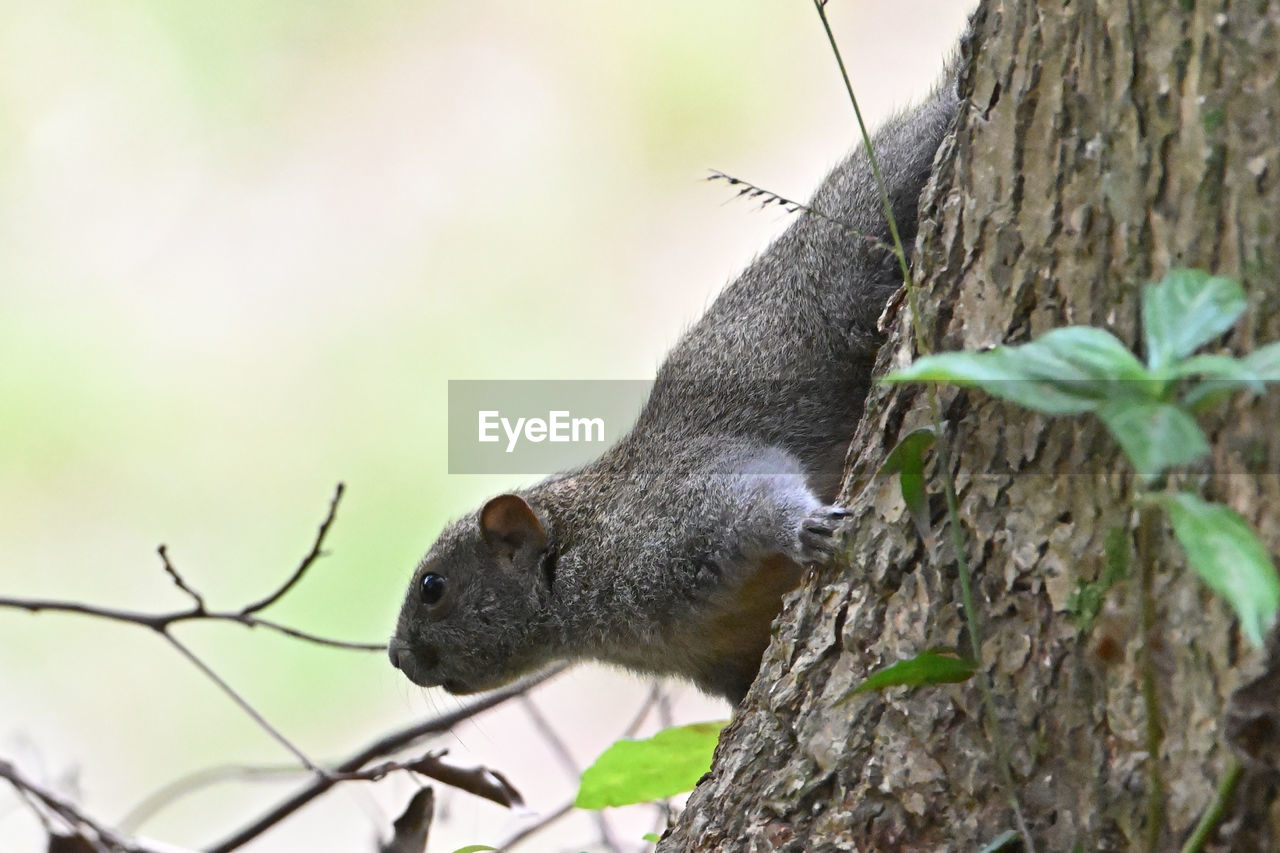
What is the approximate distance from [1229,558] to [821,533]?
1245 mm

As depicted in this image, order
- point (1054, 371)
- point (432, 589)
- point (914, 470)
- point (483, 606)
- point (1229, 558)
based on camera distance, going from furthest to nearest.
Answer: point (432, 589) → point (483, 606) → point (914, 470) → point (1054, 371) → point (1229, 558)

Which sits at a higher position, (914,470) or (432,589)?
(914,470)

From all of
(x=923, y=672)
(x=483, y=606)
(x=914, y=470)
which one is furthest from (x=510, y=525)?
(x=923, y=672)

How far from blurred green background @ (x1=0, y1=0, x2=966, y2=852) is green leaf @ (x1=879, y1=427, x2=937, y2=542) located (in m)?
3.36

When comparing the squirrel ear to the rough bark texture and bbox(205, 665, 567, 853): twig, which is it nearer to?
bbox(205, 665, 567, 853): twig

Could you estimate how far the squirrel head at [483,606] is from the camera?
10.8 feet

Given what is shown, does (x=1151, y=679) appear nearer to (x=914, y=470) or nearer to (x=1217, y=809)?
(x=1217, y=809)

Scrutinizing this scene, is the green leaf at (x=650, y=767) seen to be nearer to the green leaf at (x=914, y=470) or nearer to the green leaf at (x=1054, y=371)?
the green leaf at (x=914, y=470)

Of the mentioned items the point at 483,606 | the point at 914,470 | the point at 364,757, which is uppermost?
the point at 914,470

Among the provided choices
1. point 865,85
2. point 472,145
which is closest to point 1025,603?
point 865,85

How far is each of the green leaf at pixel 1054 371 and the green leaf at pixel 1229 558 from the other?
0.11 m

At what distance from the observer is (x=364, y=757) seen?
2.96 meters

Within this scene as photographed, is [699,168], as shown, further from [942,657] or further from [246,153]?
[942,657]

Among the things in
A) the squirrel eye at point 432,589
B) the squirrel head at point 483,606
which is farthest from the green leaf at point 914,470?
the squirrel eye at point 432,589
